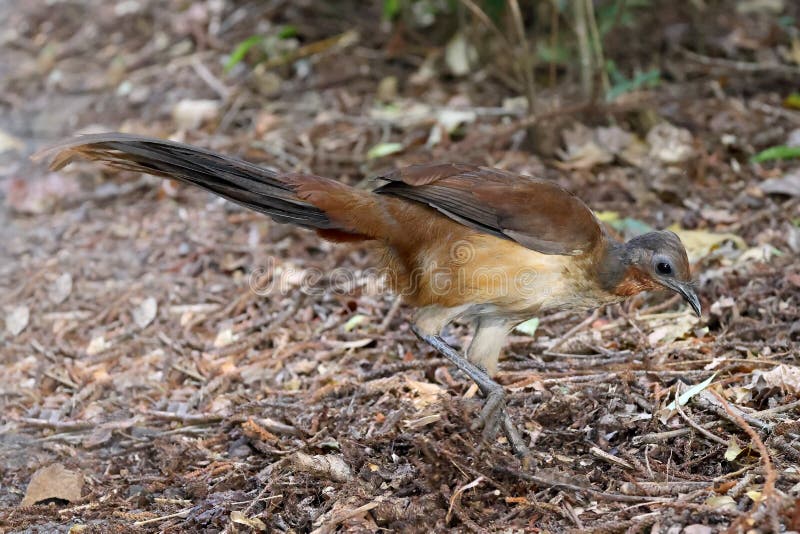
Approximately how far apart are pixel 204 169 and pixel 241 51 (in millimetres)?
4080

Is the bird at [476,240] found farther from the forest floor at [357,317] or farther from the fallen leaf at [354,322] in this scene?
the fallen leaf at [354,322]

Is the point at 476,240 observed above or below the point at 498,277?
above

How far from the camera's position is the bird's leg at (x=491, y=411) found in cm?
373

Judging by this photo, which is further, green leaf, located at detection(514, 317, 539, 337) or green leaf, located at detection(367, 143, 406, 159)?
green leaf, located at detection(367, 143, 406, 159)

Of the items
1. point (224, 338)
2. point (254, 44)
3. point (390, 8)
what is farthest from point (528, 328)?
point (254, 44)

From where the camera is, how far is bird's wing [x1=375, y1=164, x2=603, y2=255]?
159 inches

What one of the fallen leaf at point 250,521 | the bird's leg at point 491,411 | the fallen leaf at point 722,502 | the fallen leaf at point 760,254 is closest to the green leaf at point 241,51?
the bird's leg at point 491,411

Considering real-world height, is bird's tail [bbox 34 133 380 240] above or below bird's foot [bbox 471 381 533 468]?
above

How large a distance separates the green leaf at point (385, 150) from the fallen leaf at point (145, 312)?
77.2 inches

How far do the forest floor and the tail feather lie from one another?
96cm

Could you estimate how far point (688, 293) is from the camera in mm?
4055

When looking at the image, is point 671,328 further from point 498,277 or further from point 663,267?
point 498,277

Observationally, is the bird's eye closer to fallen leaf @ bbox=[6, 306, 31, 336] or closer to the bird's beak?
the bird's beak

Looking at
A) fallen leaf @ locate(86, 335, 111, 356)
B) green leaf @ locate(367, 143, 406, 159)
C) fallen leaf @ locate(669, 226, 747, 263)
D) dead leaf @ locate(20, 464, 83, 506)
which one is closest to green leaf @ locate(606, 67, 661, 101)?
green leaf @ locate(367, 143, 406, 159)
